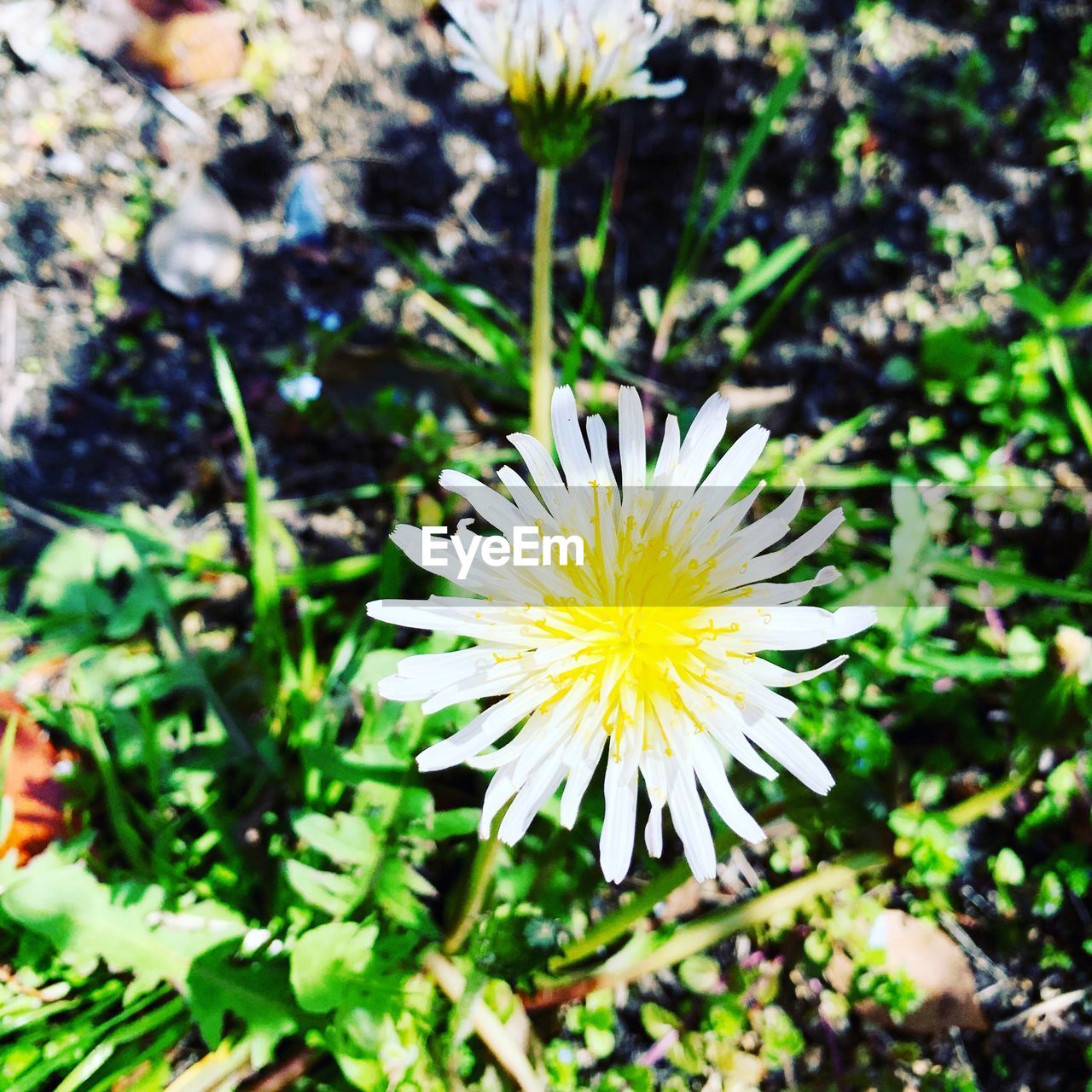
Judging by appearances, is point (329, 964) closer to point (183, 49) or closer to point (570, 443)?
point (570, 443)

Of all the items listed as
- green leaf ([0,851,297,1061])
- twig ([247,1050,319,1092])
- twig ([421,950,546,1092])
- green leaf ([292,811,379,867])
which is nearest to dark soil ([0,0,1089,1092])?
green leaf ([292,811,379,867])

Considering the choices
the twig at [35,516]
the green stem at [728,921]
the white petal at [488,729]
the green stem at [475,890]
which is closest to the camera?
the white petal at [488,729]

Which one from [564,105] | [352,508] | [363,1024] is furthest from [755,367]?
[363,1024]

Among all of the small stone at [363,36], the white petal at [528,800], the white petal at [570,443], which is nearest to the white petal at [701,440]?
the white petal at [570,443]

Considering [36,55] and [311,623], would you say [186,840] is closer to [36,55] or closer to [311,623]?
[311,623]

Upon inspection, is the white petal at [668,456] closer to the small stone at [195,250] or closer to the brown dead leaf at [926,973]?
the brown dead leaf at [926,973]

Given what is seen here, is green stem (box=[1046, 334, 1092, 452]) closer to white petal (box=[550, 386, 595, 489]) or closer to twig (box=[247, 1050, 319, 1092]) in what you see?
white petal (box=[550, 386, 595, 489])
